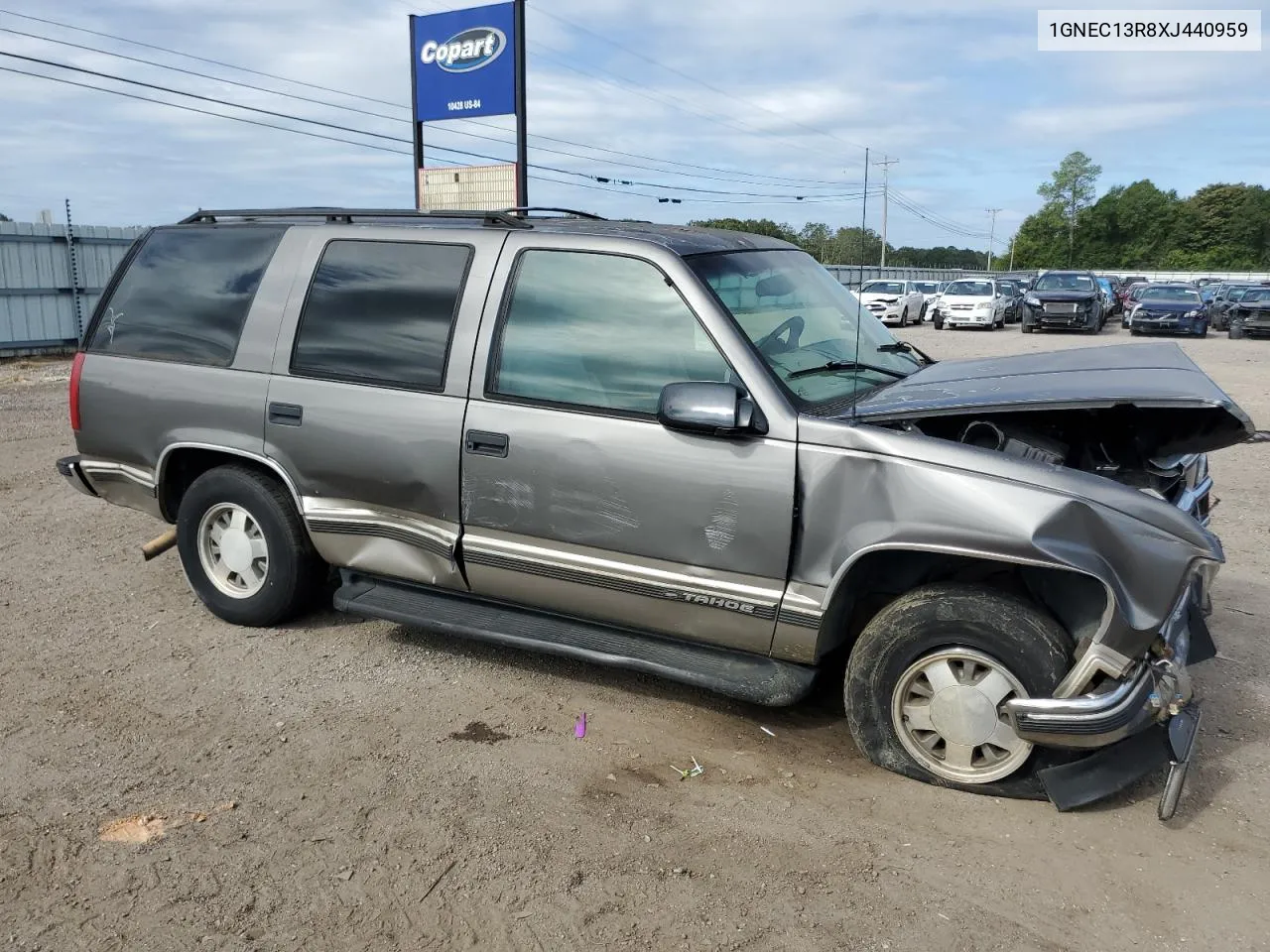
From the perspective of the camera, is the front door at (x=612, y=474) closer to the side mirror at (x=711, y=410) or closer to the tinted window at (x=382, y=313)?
the side mirror at (x=711, y=410)

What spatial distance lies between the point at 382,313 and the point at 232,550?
4.89 ft

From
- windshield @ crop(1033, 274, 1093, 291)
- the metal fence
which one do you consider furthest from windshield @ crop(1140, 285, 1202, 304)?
the metal fence

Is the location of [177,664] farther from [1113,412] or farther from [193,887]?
[1113,412]

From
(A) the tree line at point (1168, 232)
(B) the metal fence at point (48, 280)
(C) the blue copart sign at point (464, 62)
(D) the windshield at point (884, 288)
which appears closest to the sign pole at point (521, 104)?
(C) the blue copart sign at point (464, 62)

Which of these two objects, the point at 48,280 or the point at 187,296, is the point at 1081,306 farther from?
the point at 187,296

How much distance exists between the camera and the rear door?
4352mm

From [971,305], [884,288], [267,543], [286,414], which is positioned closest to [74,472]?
[267,543]

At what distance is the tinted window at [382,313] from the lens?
442 centimetres

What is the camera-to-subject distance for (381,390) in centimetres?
449

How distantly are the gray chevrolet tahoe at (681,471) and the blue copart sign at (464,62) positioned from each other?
10.2 metres

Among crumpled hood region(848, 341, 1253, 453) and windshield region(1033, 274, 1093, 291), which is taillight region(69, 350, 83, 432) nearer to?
crumpled hood region(848, 341, 1253, 453)

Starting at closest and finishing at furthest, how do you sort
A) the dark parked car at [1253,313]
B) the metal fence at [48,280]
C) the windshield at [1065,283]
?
the metal fence at [48,280], the dark parked car at [1253,313], the windshield at [1065,283]

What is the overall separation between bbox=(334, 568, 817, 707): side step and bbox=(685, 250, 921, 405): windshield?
104 centimetres

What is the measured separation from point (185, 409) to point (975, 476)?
12.1ft
